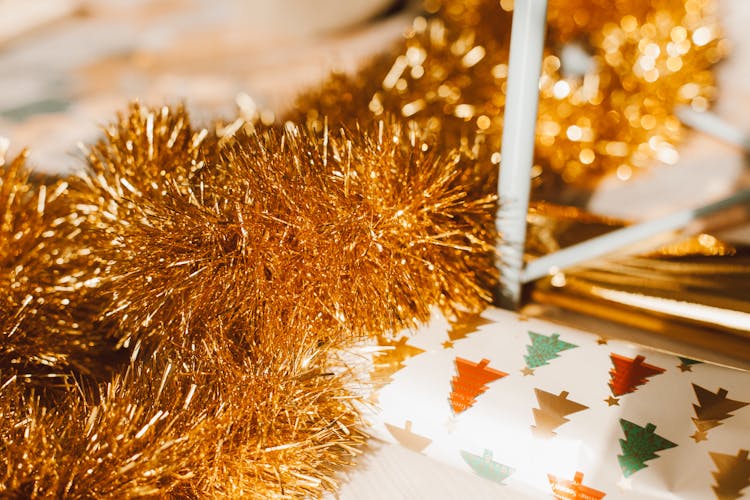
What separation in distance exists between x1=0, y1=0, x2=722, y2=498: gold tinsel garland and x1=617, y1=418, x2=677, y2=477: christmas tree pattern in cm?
14

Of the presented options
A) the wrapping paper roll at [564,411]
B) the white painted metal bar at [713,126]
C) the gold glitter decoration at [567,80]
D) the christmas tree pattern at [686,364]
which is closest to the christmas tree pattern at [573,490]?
the wrapping paper roll at [564,411]

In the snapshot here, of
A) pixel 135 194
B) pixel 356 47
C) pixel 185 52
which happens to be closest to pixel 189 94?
pixel 185 52

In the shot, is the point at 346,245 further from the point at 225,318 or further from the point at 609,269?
the point at 609,269

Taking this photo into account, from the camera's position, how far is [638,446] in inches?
14.2

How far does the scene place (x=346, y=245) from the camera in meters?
0.39

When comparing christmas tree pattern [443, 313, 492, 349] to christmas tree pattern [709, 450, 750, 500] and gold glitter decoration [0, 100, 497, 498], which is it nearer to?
gold glitter decoration [0, 100, 497, 498]

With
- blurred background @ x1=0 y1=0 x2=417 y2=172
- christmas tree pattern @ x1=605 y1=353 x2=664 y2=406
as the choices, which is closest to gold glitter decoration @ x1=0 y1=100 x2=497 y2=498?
christmas tree pattern @ x1=605 y1=353 x2=664 y2=406

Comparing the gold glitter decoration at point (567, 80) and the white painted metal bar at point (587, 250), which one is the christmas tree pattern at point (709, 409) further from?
the gold glitter decoration at point (567, 80)

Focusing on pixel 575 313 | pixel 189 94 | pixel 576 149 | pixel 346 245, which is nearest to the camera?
pixel 346 245

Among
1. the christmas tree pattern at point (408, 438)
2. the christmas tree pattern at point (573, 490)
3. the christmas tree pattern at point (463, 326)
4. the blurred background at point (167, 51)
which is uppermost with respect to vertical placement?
the blurred background at point (167, 51)

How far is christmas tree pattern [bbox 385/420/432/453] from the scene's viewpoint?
42 centimetres

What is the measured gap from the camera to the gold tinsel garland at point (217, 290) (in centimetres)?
36

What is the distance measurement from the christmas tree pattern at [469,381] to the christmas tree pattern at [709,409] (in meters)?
0.13

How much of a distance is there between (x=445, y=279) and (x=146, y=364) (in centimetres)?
23
